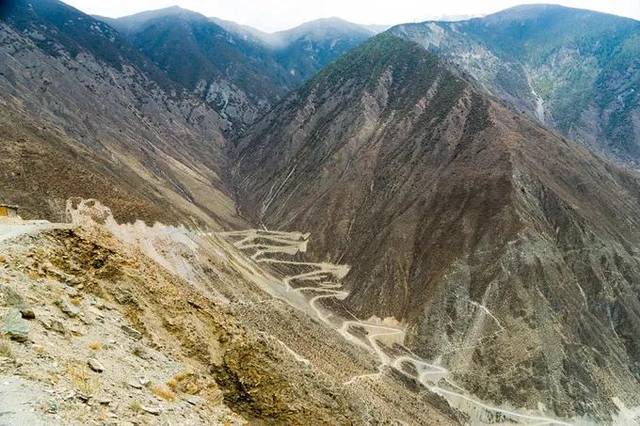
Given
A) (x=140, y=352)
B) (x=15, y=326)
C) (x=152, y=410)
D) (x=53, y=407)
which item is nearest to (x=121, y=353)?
(x=140, y=352)

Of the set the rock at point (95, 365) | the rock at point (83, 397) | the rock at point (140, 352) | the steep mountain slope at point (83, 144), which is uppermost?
the rock at point (83, 397)

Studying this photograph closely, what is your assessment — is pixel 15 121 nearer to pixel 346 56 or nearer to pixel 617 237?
pixel 617 237

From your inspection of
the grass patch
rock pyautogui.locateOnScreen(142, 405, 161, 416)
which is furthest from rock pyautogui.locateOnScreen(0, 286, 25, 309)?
the grass patch

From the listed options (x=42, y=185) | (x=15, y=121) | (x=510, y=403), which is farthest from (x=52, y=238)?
(x=15, y=121)

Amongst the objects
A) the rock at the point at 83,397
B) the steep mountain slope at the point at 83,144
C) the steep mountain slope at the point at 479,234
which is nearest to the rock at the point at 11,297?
the rock at the point at 83,397

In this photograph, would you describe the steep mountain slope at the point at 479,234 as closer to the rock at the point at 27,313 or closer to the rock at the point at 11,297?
the rock at the point at 27,313

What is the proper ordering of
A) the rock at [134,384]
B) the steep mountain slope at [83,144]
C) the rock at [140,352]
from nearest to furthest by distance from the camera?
the rock at [134,384] → the rock at [140,352] → the steep mountain slope at [83,144]

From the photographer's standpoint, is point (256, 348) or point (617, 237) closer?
point (256, 348)
